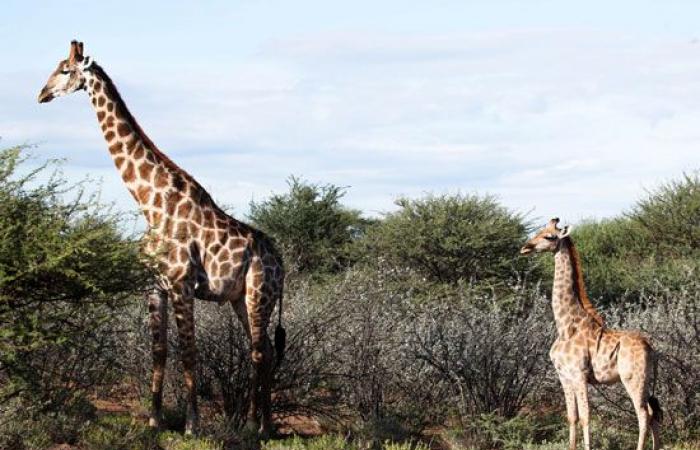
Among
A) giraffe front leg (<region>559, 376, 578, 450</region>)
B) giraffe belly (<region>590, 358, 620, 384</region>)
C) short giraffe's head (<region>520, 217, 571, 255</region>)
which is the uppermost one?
short giraffe's head (<region>520, 217, 571, 255</region>)

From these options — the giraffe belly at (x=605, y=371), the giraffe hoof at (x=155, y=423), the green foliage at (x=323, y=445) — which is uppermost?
the giraffe belly at (x=605, y=371)

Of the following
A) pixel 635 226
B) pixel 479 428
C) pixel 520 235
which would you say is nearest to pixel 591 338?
pixel 479 428

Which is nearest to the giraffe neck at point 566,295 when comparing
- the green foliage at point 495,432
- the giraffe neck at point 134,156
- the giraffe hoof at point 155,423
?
the green foliage at point 495,432

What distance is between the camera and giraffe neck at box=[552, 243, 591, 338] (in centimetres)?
1193

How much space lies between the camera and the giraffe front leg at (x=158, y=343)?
11766mm

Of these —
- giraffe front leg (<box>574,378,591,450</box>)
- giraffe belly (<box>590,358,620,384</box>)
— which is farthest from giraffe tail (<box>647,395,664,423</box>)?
giraffe front leg (<box>574,378,591,450</box>)

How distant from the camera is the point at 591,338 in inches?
460

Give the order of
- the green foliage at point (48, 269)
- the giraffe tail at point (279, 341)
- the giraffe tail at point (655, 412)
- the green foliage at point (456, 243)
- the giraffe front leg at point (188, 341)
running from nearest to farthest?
the green foliage at point (48, 269), the giraffe tail at point (655, 412), the giraffe front leg at point (188, 341), the giraffe tail at point (279, 341), the green foliage at point (456, 243)

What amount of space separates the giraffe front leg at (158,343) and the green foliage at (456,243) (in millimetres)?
10353

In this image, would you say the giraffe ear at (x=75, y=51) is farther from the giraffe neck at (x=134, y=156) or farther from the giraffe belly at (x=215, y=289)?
the giraffe belly at (x=215, y=289)

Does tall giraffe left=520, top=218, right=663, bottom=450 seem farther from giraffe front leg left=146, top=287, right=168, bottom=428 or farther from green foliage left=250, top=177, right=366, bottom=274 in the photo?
green foliage left=250, top=177, right=366, bottom=274

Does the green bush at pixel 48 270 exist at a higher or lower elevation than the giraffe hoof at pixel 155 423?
higher

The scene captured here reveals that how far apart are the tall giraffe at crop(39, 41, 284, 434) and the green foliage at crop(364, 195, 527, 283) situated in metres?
9.67

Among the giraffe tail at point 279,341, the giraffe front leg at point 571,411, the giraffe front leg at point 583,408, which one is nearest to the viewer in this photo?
the giraffe front leg at point 583,408
